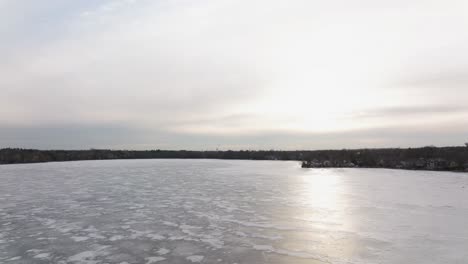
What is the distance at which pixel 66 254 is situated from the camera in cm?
520

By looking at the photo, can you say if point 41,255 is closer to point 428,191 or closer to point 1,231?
point 1,231

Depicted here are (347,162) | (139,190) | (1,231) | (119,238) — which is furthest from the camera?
(347,162)

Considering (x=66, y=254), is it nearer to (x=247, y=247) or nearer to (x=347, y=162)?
(x=247, y=247)

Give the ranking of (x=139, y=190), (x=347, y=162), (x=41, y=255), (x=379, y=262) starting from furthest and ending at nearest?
(x=347, y=162)
(x=139, y=190)
(x=41, y=255)
(x=379, y=262)

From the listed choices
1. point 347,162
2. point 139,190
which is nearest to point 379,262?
point 139,190

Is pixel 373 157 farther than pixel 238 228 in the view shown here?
Yes

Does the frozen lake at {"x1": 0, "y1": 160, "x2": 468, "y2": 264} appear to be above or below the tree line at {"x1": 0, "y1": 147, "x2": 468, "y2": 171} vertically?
below

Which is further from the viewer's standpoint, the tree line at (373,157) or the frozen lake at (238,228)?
the tree line at (373,157)

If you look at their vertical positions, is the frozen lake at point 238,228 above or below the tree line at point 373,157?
below

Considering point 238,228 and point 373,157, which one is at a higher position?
point 373,157

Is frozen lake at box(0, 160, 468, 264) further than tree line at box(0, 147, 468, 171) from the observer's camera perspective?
No

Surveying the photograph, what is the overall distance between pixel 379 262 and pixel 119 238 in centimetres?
431

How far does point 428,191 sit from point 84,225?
10824mm

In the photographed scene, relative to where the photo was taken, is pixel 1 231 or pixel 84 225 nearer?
pixel 1 231
